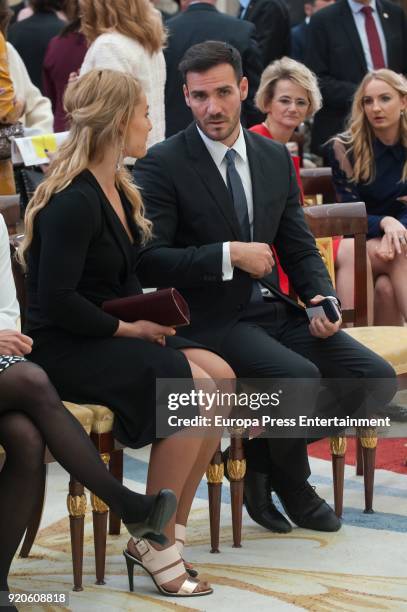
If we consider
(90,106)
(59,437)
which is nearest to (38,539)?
(59,437)

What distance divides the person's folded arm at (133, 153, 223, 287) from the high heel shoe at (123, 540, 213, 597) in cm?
91

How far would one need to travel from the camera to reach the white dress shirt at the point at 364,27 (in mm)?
7504

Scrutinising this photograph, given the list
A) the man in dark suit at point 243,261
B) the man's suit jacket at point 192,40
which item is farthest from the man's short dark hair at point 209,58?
the man's suit jacket at point 192,40

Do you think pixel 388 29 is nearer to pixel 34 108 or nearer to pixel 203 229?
pixel 34 108

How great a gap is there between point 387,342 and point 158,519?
1428 mm

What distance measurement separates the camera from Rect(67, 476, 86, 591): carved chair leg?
3695 millimetres

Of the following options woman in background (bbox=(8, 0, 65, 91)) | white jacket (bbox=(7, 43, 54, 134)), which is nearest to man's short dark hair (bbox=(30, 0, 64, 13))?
woman in background (bbox=(8, 0, 65, 91))

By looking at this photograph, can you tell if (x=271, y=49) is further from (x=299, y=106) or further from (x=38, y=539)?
(x=38, y=539)

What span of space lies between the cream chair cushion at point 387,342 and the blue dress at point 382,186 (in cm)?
126

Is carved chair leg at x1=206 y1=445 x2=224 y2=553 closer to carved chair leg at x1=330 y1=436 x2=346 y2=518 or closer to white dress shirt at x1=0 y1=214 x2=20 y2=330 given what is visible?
carved chair leg at x1=330 y1=436 x2=346 y2=518

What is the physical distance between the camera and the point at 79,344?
3.80 m

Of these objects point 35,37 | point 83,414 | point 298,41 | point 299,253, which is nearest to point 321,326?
point 299,253

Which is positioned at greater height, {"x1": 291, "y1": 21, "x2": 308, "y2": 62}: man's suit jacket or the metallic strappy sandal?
{"x1": 291, "y1": 21, "x2": 308, "y2": 62}: man's suit jacket

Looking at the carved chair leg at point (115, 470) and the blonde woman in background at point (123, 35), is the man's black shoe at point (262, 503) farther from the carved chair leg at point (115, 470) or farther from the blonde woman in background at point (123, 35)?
the blonde woman in background at point (123, 35)
